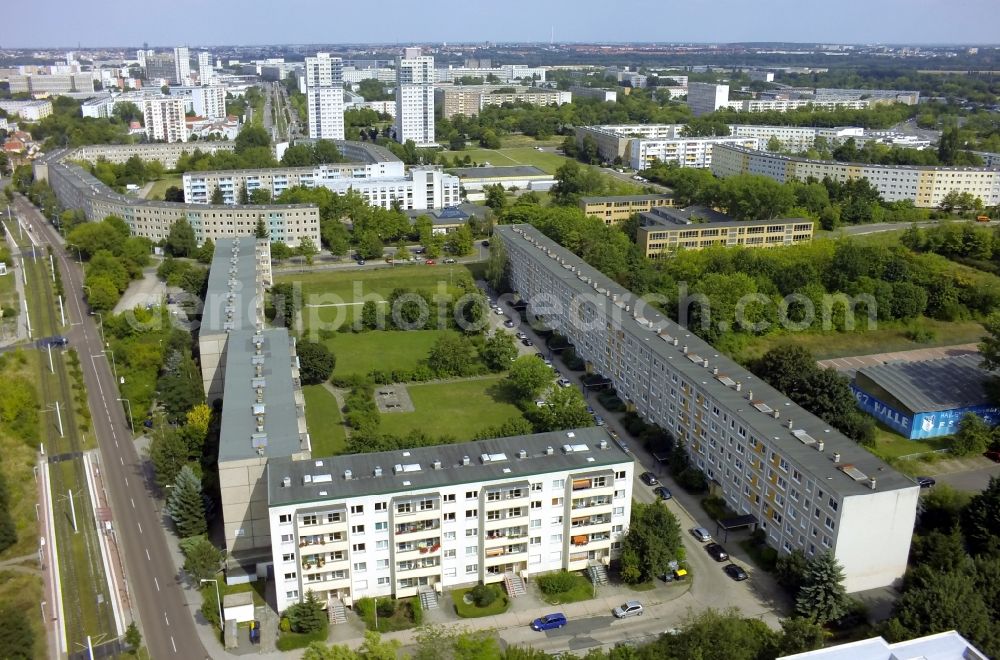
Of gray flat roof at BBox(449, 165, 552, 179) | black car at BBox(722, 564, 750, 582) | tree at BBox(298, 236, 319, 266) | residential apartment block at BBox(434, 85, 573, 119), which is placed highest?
residential apartment block at BBox(434, 85, 573, 119)

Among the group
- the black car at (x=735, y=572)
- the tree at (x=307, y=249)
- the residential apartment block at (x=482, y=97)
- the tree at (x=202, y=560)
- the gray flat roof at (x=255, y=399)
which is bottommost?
the black car at (x=735, y=572)

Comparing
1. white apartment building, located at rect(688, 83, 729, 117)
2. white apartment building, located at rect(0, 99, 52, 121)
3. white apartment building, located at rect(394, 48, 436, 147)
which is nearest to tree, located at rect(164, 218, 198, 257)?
white apartment building, located at rect(394, 48, 436, 147)

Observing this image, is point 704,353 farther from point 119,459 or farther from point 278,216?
point 278,216

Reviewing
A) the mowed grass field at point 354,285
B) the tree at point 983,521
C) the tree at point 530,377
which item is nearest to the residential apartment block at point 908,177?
the mowed grass field at point 354,285

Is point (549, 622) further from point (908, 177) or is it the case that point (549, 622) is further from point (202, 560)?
point (908, 177)

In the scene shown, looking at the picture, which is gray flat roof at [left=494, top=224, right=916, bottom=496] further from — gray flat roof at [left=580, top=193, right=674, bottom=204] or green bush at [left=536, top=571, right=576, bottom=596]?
gray flat roof at [left=580, top=193, right=674, bottom=204]

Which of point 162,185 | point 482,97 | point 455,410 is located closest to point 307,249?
point 455,410

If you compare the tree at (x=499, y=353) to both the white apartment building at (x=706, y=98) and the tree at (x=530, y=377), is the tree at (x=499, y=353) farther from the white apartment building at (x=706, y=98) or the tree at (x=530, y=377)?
the white apartment building at (x=706, y=98)
